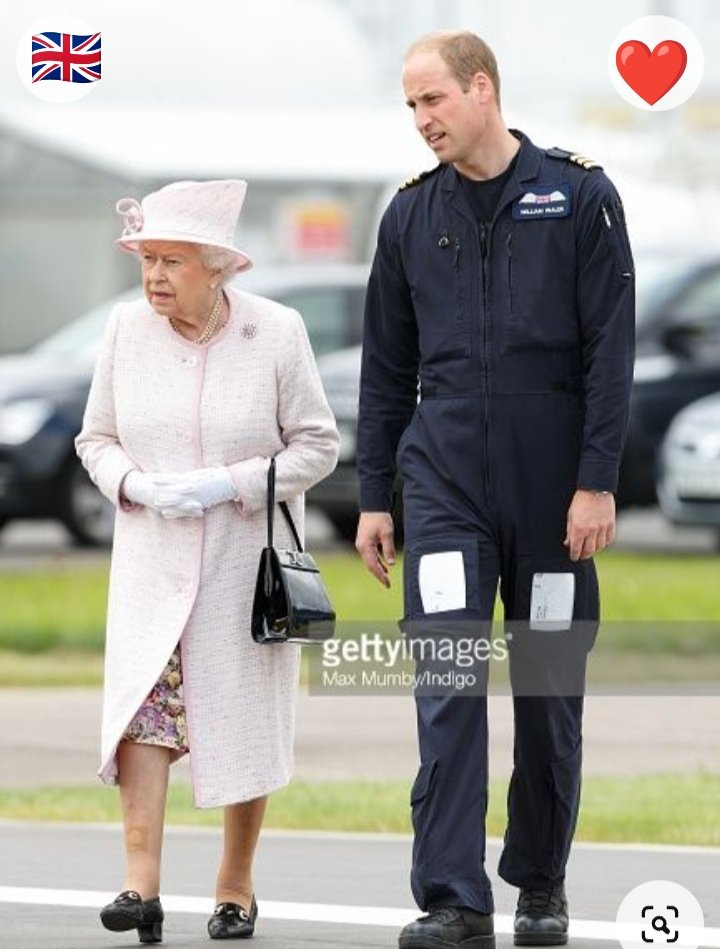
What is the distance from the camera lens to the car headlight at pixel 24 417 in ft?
63.0

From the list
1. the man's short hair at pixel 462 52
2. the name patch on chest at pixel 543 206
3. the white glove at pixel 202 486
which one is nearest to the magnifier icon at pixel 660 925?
the white glove at pixel 202 486

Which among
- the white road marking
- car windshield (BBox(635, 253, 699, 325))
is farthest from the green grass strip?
car windshield (BBox(635, 253, 699, 325))

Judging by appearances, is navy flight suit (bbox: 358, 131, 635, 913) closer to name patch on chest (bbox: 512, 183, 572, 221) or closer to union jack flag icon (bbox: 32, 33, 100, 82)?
name patch on chest (bbox: 512, 183, 572, 221)

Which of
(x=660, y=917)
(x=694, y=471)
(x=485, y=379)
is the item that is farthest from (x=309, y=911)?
(x=694, y=471)

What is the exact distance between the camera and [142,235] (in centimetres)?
698

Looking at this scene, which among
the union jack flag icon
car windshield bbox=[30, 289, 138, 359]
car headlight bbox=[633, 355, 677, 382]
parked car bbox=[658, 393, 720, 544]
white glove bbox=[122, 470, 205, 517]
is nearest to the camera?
white glove bbox=[122, 470, 205, 517]

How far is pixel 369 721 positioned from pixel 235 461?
14.1 feet

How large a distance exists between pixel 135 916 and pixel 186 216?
1.56m

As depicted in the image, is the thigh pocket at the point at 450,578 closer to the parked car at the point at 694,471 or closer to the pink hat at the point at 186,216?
the pink hat at the point at 186,216

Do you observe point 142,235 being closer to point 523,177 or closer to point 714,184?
point 523,177

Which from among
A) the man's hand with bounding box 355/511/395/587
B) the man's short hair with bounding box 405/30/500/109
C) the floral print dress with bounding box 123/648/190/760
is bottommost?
the floral print dress with bounding box 123/648/190/760

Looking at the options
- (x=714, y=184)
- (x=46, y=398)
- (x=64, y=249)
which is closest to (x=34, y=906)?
(x=46, y=398)

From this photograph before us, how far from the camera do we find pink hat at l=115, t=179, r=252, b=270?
6965 mm

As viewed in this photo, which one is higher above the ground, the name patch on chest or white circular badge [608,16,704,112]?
white circular badge [608,16,704,112]
